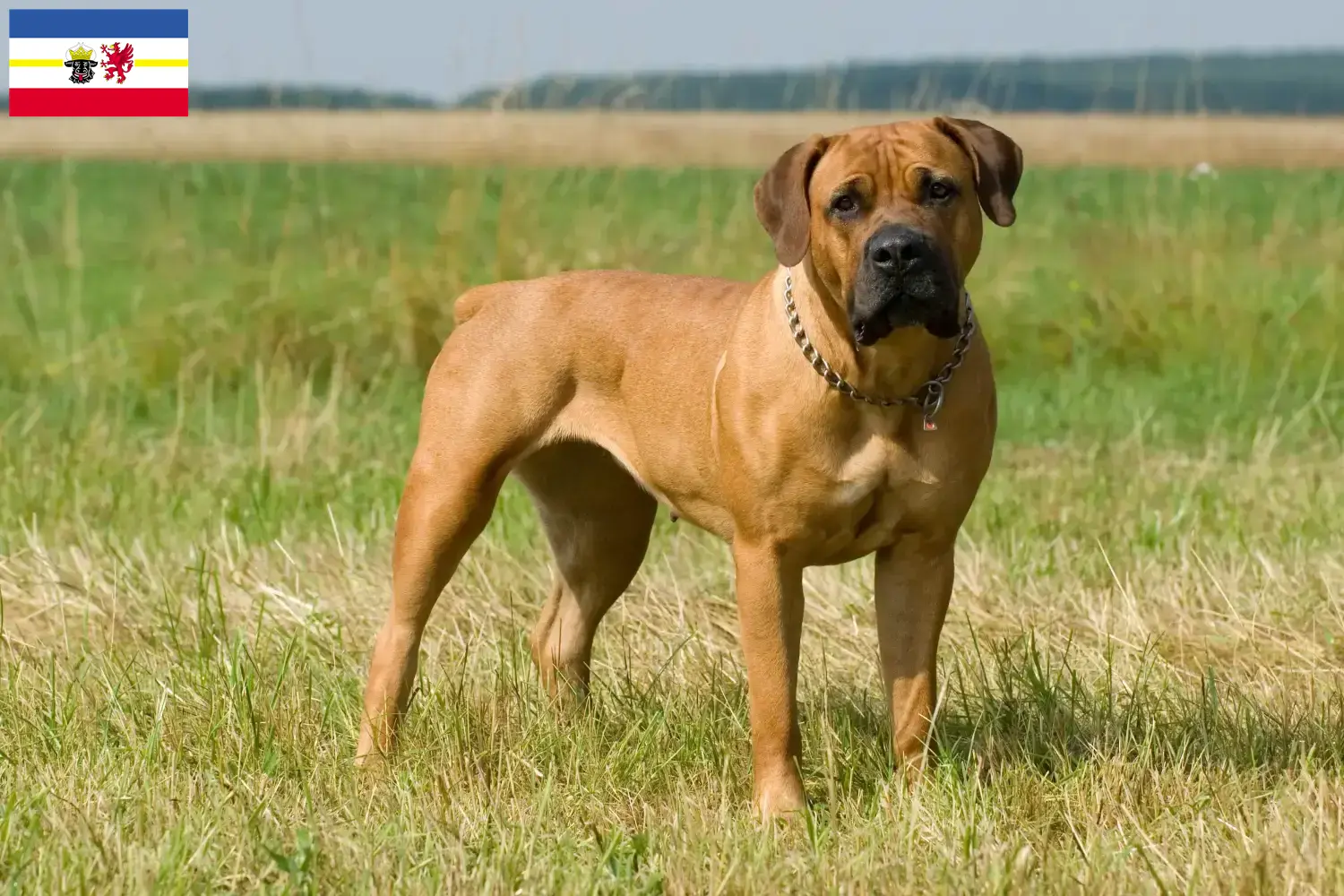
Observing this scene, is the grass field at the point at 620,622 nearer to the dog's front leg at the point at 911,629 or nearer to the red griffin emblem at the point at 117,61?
the dog's front leg at the point at 911,629

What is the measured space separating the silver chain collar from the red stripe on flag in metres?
7.33

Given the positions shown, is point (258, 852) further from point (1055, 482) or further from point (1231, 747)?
point (1055, 482)

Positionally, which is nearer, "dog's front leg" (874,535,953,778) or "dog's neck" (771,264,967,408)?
"dog's neck" (771,264,967,408)

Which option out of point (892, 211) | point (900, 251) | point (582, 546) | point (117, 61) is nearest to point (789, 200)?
point (892, 211)

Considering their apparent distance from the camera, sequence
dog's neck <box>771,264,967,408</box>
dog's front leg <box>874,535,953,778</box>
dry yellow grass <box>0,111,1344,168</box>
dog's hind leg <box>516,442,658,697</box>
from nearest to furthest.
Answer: dog's neck <box>771,264,967,408</box> → dog's front leg <box>874,535,953,778</box> → dog's hind leg <box>516,442,658,697</box> → dry yellow grass <box>0,111,1344,168</box>

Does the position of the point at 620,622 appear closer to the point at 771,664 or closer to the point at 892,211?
the point at 771,664

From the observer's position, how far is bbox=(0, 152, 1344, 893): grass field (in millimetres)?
3879

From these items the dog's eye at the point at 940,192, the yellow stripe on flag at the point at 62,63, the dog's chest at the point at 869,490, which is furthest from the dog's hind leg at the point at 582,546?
the yellow stripe on flag at the point at 62,63

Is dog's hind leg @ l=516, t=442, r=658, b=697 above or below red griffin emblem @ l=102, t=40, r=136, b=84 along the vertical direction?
below

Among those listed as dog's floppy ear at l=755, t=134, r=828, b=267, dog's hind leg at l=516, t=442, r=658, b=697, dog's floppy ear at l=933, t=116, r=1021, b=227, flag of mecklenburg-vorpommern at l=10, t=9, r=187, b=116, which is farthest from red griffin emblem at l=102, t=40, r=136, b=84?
dog's floppy ear at l=933, t=116, r=1021, b=227

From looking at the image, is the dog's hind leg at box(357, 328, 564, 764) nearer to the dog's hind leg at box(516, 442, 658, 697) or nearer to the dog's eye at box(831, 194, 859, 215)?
the dog's hind leg at box(516, 442, 658, 697)

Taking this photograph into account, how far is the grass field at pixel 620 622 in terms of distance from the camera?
12.7 feet

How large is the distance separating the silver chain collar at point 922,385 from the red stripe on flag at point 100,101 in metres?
7.33

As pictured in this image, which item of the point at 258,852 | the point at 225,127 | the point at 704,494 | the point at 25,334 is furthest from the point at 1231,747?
the point at 225,127
